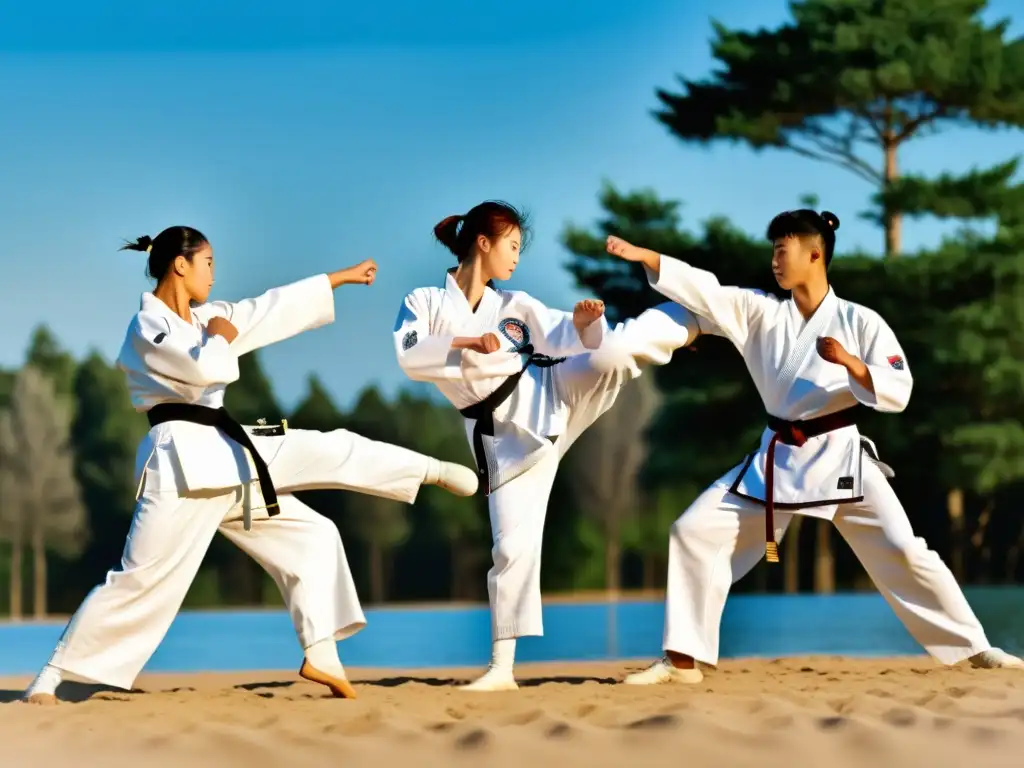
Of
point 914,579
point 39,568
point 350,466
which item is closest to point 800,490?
point 914,579

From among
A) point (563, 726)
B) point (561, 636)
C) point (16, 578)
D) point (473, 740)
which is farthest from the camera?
point (16, 578)

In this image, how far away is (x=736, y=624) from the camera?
47.0 feet

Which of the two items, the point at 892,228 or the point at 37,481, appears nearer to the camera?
the point at 892,228

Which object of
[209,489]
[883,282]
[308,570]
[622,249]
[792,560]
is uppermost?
[883,282]

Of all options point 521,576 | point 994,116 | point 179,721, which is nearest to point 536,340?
point 521,576

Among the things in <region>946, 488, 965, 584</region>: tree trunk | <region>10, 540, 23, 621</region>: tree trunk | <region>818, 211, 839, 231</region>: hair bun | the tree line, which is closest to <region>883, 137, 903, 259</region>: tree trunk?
the tree line

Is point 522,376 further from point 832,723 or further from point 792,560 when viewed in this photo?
point 792,560

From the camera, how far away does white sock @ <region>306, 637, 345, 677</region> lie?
439 cm

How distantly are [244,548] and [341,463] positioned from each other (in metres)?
Result: 0.41

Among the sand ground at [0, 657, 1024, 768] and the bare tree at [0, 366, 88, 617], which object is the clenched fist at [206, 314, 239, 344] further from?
the bare tree at [0, 366, 88, 617]

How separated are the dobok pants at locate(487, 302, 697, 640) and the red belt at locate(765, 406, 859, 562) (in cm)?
44

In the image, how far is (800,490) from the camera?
4641 millimetres

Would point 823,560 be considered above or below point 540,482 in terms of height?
below

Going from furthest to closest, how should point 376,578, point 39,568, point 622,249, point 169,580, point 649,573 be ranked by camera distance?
point 649,573, point 376,578, point 39,568, point 622,249, point 169,580
